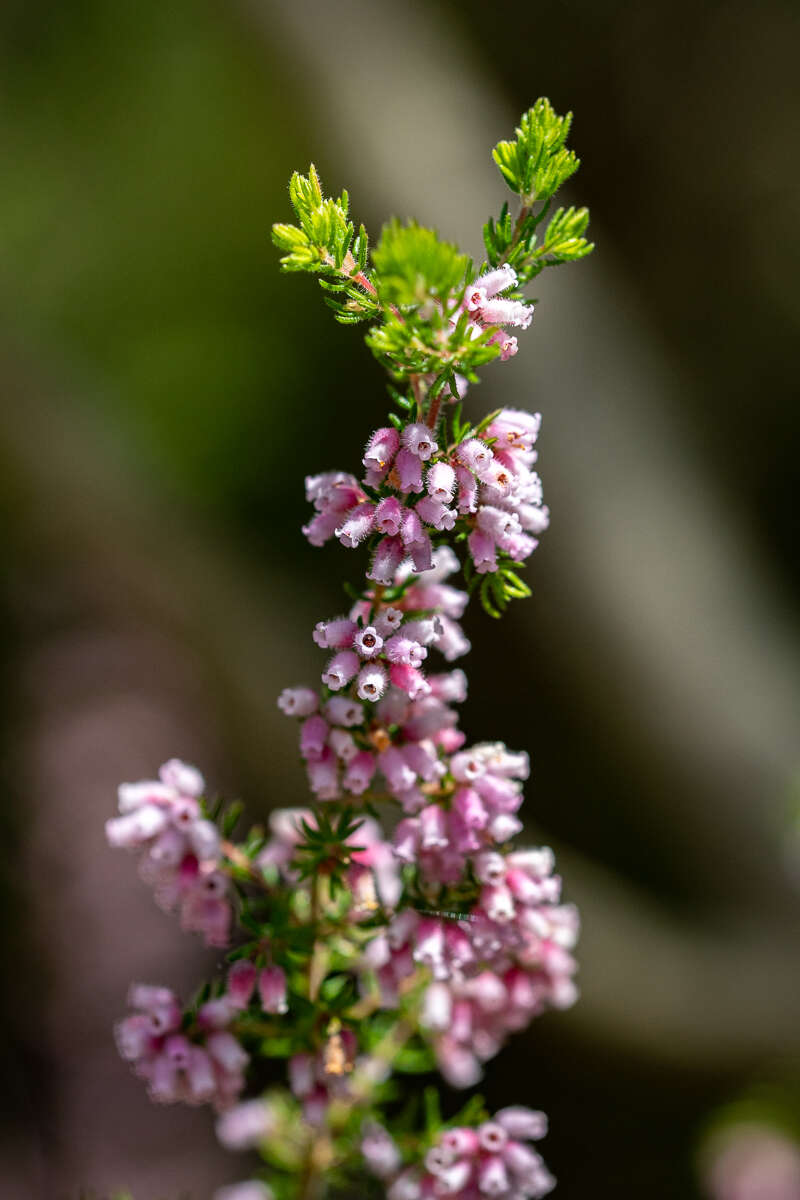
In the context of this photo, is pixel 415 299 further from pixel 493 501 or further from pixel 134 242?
pixel 134 242

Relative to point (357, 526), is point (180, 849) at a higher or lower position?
lower

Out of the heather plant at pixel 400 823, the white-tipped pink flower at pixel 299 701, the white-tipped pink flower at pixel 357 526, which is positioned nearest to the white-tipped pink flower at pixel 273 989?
the heather plant at pixel 400 823

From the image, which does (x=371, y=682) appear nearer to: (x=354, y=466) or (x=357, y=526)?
(x=357, y=526)

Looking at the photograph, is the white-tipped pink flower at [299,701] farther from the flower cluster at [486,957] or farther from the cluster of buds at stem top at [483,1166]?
the cluster of buds at stem top at [483,1166]

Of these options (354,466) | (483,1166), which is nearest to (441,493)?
(483,1166)

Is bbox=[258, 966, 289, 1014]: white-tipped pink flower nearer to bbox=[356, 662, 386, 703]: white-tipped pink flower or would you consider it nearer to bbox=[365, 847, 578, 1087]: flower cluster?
bbox=[365, 847, 578, 1087]: flower cluster

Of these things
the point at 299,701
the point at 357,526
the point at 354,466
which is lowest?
the point at 299,701

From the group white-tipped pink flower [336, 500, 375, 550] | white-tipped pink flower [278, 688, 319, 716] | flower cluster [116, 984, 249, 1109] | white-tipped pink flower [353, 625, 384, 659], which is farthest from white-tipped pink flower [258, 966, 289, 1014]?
white-tipped pink flower [336, 500, 375, 550]
